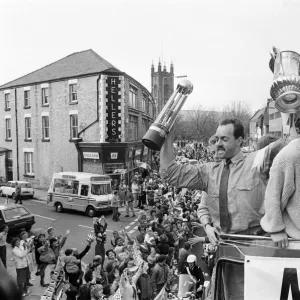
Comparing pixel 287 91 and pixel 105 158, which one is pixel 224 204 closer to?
pixel 287 91

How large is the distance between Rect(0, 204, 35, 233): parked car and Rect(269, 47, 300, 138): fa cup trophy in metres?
12.8

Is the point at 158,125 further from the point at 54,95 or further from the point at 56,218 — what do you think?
the point at 54,95

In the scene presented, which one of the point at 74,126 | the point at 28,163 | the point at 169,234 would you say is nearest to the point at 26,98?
the point at 28,163

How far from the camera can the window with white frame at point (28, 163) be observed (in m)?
31.2

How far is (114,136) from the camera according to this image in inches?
1030

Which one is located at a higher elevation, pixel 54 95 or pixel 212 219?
pixel 54 95

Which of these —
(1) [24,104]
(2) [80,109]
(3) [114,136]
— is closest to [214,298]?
(3) [114,136]

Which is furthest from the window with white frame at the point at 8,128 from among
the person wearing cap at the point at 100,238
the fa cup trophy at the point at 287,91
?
the fa cup trophy at the point at 287,91

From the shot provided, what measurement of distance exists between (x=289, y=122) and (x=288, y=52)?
839 mm

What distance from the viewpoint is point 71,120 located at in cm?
2802

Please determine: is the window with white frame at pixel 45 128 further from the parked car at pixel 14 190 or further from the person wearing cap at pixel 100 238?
the person wearing cap at pixel 100 238

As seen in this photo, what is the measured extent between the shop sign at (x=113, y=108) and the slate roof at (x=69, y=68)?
1052mm

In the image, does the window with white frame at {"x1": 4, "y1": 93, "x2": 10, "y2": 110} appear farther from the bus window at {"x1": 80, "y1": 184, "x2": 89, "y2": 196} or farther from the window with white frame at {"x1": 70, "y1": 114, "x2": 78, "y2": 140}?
the bus window at {"x1": 80, "y1": 184, "x2": 89, "y2": 196}

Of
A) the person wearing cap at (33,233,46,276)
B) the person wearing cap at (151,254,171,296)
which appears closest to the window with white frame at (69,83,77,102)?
the person wearing cap at (33,233,46,276)
